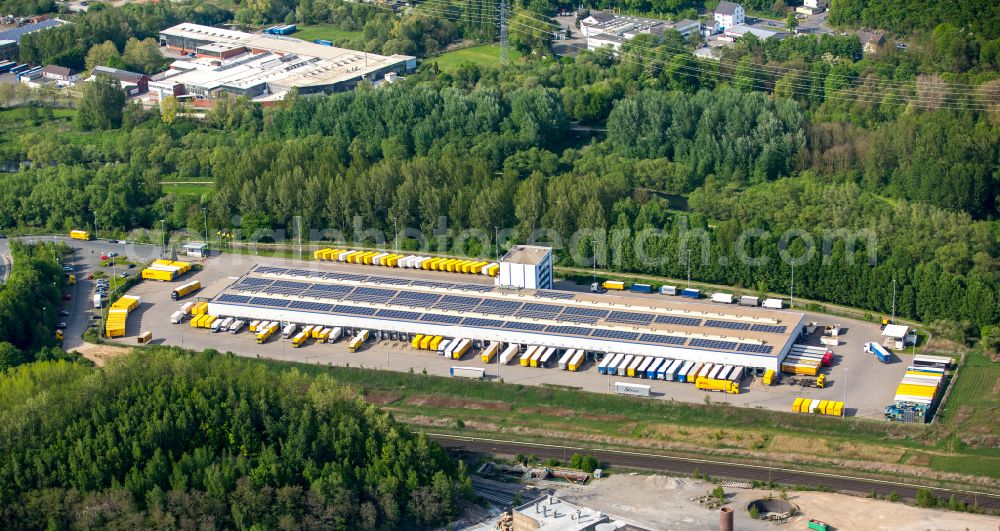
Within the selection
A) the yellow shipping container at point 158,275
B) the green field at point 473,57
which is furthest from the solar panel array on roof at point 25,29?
the yellow shipping container at point 158,275

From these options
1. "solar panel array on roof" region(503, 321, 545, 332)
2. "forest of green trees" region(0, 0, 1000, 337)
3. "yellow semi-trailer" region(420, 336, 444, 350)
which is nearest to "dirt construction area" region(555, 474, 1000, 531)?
"solar panel array on roof" region(503, 321, 545, 332)

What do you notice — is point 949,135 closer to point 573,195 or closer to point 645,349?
point 573,195

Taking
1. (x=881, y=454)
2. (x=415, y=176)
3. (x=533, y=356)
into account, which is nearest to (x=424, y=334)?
(x=533, y=356)

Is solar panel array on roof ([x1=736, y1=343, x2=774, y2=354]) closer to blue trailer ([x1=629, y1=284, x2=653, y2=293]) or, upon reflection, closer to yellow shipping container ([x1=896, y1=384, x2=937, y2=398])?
yellow shipping container ([x1=896, y1=384, x2=937, y2=398])

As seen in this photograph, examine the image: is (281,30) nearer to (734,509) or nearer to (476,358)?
(476,358)

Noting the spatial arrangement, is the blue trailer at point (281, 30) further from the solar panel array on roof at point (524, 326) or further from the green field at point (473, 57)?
the solar panel array on roof at point (524, 326)

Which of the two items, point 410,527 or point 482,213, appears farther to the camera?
point 482,213
